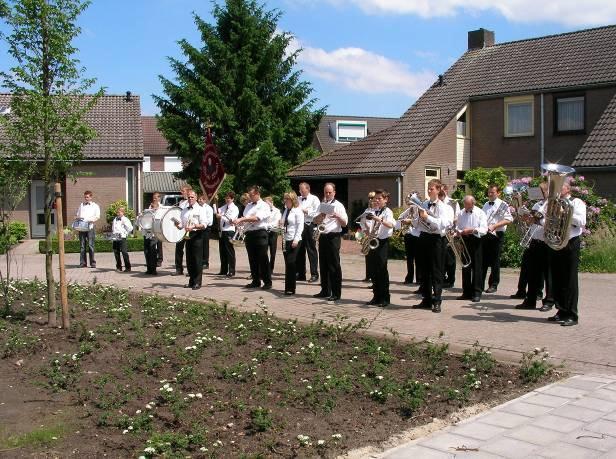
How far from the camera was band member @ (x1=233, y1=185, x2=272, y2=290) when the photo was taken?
13516 mm

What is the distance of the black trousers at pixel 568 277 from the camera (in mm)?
9773

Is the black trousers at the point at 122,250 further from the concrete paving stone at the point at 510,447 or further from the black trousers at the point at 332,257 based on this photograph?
the concrete paving stone at the point at 510,447

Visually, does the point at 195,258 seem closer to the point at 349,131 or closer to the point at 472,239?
the point at 472,239

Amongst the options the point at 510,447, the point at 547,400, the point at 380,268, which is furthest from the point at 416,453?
the point at 380,268

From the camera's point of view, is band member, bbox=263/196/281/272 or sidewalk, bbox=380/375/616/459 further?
band member, bbox=263/196/281/272

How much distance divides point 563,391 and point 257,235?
7.84 metres

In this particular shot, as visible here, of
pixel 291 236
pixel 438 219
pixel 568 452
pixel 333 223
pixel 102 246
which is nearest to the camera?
pixel 568 452

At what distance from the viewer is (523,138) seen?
93.5 feet

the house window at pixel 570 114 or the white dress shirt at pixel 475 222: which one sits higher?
the house window at pixel 570 114

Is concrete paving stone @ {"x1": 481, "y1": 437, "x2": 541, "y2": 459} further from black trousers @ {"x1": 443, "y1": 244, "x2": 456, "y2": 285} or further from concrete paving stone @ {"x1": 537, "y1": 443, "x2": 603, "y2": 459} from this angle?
black trousers @ {"x1": 443, "y1": 244, "x2": 456, "y2": 285}

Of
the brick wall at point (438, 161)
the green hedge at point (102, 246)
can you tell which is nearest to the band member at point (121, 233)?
the green hedge at point (102, 246)

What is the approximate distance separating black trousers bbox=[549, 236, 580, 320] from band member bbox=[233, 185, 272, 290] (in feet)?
18.3

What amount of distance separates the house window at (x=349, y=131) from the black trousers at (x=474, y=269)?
4756cm

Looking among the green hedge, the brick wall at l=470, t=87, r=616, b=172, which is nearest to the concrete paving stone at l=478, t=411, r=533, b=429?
the green hedge
